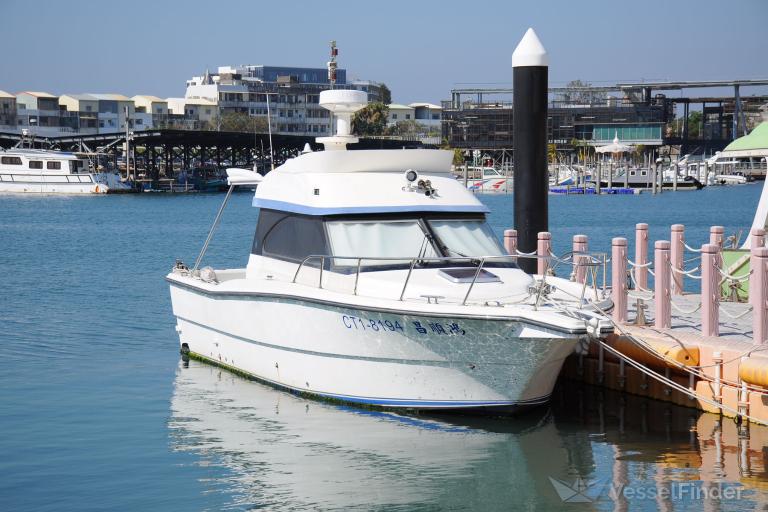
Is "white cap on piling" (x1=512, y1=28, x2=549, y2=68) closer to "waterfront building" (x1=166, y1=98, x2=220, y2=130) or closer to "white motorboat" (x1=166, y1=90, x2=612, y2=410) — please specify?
"white motorboat" (x1=166, y1=90, x2=612, y2=410)

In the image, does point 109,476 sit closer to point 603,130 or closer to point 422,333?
point 422,333

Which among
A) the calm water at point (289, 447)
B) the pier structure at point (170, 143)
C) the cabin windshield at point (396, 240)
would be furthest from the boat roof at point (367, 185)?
the pier structure at point (170, 143)

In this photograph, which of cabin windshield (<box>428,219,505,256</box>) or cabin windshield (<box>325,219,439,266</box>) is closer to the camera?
cabin windshield (<box>325,219,439,266</box>)

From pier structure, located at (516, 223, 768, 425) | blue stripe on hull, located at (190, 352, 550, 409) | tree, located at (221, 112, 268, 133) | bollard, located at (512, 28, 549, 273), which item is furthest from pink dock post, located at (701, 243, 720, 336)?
tree, located at (221, 112, 268, 133)

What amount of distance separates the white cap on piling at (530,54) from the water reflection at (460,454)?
6417 mm

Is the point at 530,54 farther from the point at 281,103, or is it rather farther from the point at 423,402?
the point at 281,103

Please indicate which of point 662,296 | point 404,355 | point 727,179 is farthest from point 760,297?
point 727,179

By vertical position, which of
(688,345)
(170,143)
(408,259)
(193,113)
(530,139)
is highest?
(193,113)

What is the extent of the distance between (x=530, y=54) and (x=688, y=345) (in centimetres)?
705

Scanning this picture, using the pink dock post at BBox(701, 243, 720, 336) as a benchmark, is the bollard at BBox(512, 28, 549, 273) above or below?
above

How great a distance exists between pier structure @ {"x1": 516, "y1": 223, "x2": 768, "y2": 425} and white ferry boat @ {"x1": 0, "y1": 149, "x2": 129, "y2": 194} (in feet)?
278

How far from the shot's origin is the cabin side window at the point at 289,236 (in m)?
15.7

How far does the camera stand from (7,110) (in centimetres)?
15575

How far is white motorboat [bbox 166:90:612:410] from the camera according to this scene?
13.6 metres
